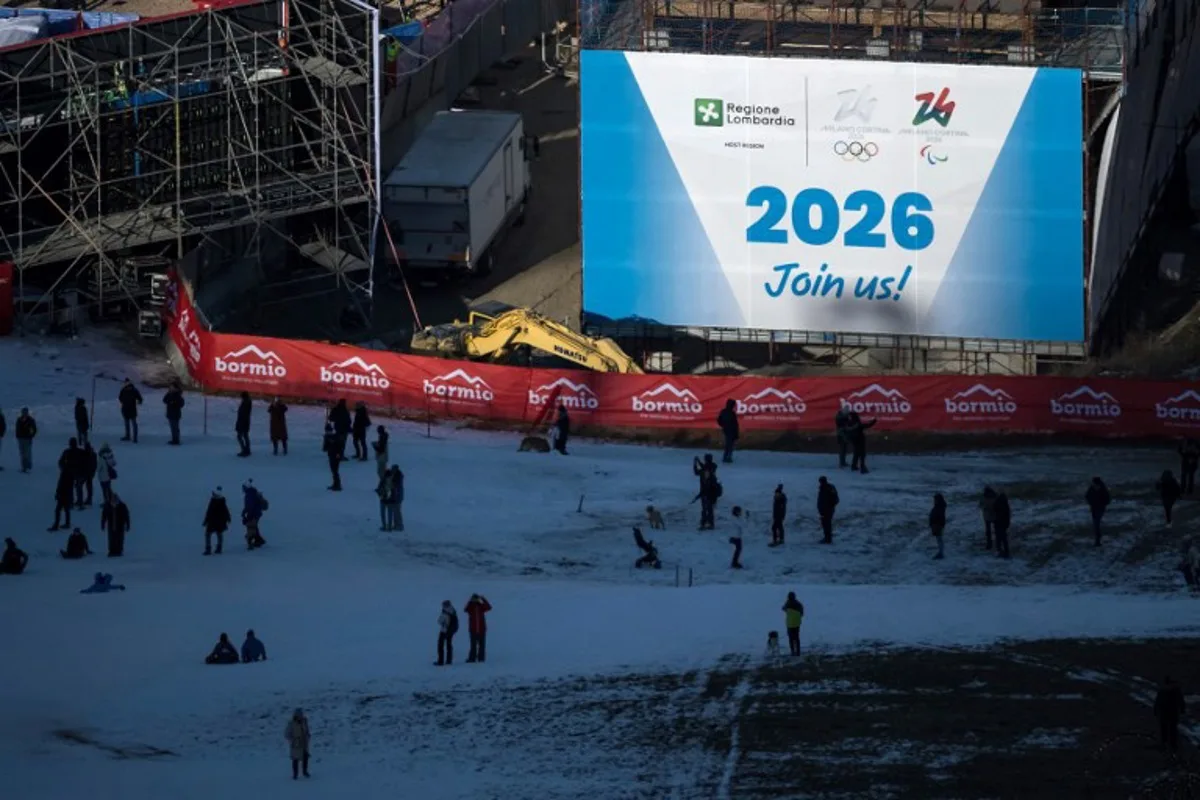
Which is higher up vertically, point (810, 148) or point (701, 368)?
point (810, 148)

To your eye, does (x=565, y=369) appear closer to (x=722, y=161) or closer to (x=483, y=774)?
(x=722, y=161)

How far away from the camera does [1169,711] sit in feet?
122

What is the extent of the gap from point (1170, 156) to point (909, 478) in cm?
1754

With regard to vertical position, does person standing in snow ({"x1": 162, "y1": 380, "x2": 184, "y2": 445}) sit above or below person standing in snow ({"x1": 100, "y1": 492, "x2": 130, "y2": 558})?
above

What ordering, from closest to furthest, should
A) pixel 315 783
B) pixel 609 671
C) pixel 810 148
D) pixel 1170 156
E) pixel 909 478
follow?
pixel 315 783
pixel 609 671
pixel 909 478
pixel 810 148
pixel 1170 156

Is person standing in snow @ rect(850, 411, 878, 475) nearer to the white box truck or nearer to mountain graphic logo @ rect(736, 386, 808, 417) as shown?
mountain graphic logo @ rect(736, 386, 808, 417)

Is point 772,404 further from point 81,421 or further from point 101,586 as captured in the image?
point 101,586

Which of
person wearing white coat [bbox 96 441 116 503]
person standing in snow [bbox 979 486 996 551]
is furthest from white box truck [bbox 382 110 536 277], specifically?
person standing in snow [bbox 979 486 996 551]

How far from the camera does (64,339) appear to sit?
58.2m

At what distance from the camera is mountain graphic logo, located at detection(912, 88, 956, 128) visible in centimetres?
6028

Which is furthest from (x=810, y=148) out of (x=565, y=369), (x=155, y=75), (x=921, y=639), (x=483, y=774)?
(x=483, y=774)

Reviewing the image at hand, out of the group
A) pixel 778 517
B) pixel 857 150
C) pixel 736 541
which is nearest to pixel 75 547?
pixel 736 541

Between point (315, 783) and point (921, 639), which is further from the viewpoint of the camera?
point (921, 639)

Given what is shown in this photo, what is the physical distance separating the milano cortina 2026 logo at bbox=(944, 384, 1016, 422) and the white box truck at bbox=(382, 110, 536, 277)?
40.1 ft
